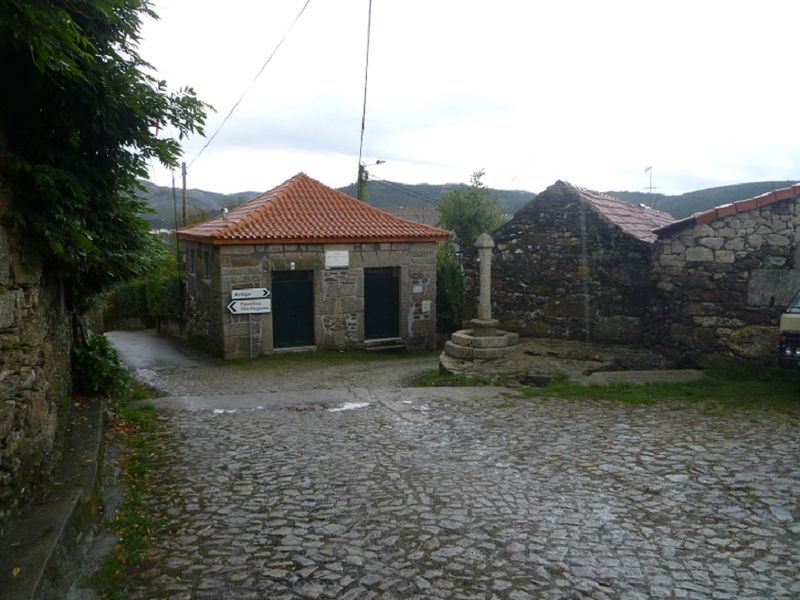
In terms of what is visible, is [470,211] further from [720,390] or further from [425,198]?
[720,390]

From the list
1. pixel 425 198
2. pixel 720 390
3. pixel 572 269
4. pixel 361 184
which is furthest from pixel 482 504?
pixel 425 198

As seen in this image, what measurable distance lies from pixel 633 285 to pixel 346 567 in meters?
10.2

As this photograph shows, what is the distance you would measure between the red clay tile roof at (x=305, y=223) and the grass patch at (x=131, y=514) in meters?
9.13

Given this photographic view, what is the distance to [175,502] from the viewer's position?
5422 millimetres

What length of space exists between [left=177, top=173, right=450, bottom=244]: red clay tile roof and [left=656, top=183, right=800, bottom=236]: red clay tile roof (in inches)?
352

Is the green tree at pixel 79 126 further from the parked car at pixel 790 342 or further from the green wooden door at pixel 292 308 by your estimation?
the green wooden door at pixel 292 308

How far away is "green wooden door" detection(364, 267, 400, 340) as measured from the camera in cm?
1908

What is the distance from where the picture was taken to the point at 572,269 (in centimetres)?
1387

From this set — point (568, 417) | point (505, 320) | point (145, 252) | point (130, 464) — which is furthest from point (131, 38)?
point (505, 320)

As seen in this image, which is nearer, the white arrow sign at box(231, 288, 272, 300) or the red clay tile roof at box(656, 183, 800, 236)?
the red clay tile roof at box(656, 183, 800, 236)

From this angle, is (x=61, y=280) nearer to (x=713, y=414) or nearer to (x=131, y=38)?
(x=131, y=38)

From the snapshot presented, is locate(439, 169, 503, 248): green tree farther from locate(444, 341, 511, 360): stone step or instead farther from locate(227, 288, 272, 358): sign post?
locate(444, 341, 511, 360): stone step

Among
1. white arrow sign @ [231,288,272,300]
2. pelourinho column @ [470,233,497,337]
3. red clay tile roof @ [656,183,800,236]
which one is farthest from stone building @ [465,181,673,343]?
white arrow sign @ [231,288,272,300]

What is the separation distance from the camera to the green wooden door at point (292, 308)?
17.7 metres
